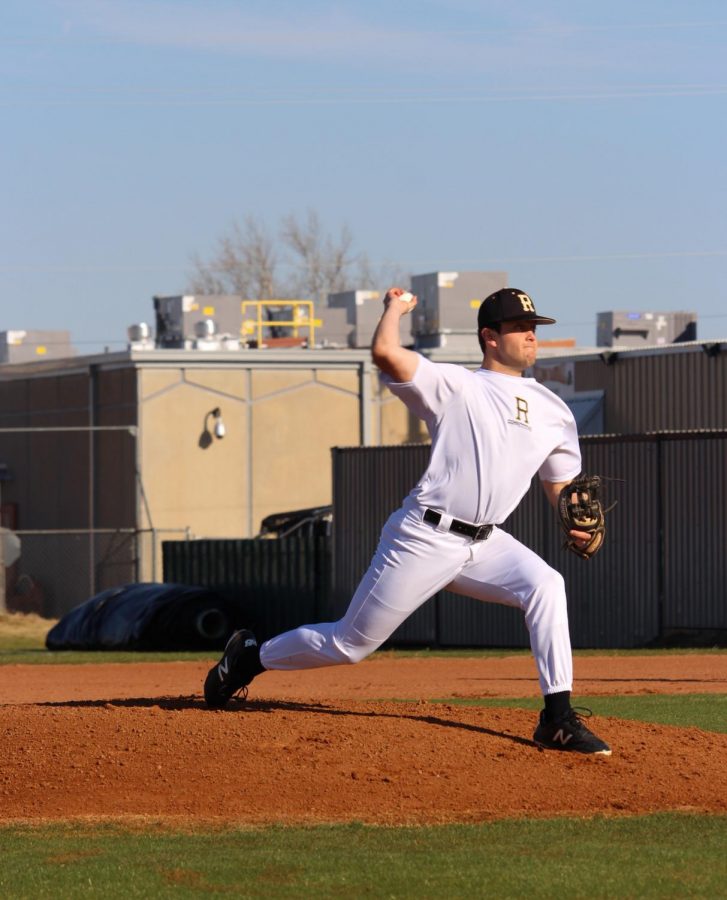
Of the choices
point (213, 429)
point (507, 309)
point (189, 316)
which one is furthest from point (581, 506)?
point (189, 316)

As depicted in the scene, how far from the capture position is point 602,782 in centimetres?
Answer: 739

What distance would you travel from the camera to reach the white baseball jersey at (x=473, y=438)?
723 cm

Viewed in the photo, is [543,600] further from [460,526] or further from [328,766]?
[328,766]

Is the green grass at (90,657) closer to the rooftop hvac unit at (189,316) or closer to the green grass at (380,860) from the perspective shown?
the green grass at (380,860)

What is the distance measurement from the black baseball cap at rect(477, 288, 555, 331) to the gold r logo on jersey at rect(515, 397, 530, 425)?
1.28 ft

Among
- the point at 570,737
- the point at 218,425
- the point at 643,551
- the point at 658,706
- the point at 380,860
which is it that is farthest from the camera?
the point at 218,425

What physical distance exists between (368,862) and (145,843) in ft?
3.51

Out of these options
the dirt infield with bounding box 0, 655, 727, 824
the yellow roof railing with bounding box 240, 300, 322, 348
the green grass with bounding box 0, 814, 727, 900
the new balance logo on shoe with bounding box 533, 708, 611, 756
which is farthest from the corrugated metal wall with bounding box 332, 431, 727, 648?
the yellow roof railing with bounding box 240, 300, 322, 348

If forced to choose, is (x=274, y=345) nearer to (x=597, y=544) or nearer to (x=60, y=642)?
(x=60, y=642)

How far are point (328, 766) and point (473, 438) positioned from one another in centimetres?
172

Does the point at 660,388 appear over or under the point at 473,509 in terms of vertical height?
over

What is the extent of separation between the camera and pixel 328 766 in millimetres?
7477

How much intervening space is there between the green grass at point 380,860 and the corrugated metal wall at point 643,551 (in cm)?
1315

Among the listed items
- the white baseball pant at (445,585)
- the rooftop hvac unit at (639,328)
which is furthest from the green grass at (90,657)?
the rooftop hvac unit at (639,328)
